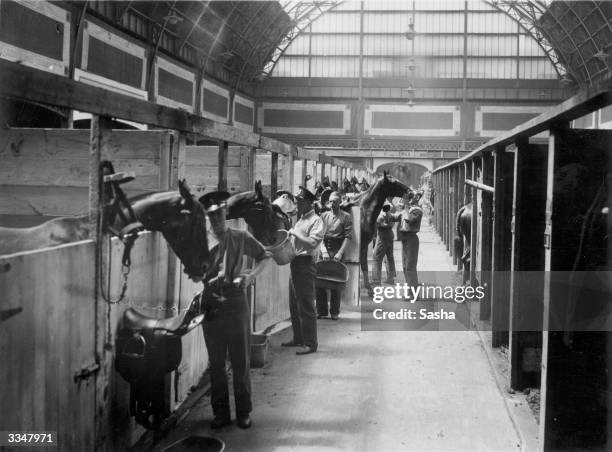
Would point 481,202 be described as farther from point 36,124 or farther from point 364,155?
point 364,155

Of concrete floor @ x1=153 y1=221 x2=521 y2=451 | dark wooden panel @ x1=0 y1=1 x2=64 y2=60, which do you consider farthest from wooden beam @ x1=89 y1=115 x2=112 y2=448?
dark wooden panel @ x1=0 y1=1 x2=64 y2=60

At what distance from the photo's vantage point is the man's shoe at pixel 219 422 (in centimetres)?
466

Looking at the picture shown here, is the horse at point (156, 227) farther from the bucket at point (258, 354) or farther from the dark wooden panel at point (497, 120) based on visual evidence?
the dark wooden panel at point (497, 120)

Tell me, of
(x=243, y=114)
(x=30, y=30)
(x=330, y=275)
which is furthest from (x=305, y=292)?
(x=243, y=114)

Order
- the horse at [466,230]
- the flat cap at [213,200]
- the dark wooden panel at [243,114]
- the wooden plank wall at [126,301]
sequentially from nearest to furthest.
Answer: the wooden plank wall at [126,301] < the flat cap at [213,200] < the horse at [466,230] < the dark wooden panel at [243,114]

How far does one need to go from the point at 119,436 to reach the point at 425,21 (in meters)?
36.0

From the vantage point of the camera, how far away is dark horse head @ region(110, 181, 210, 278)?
3547 millimetres

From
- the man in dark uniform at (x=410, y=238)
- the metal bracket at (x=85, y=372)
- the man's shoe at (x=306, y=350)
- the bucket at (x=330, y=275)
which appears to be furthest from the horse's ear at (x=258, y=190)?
the man in dark uniform at (x=410, y=238)

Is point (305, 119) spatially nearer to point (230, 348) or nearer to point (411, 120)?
point (411, 120)

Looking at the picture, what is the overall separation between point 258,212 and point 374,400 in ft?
6.47

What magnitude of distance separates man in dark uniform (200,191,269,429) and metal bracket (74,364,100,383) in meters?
0.83

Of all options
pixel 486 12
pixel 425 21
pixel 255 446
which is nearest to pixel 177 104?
pixel 425 21

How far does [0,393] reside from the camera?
2650mm

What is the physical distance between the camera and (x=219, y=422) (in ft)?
15.3
